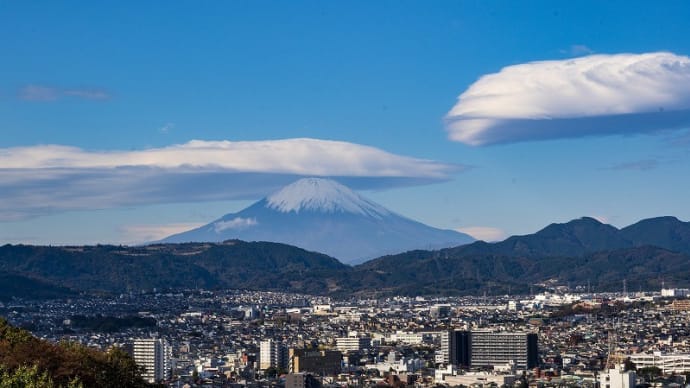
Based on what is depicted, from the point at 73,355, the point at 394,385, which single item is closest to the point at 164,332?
the point at 394,385

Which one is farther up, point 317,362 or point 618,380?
point 317,362

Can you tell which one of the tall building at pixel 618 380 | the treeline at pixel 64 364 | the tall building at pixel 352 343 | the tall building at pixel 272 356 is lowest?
the tall building at pixel 618 380

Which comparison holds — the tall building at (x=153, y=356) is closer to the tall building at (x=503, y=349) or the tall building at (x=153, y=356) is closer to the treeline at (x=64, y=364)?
the tall building at (x=503, y=349)

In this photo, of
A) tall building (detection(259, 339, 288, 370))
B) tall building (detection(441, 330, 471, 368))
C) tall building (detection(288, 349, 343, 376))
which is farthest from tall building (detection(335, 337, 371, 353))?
tall building (detection(288, 349, 343, 376))

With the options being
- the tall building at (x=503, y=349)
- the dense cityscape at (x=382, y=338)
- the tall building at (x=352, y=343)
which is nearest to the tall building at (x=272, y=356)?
the dense cityscape at (x=382, y=338)

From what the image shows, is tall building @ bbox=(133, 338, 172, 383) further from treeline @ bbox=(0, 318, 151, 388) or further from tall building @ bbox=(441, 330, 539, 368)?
treeline @ bbox=(0, 318, 151, 388)

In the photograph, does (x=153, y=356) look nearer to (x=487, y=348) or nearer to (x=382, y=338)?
(x=487, y=348)

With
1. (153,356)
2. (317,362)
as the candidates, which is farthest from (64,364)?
(317,362)
